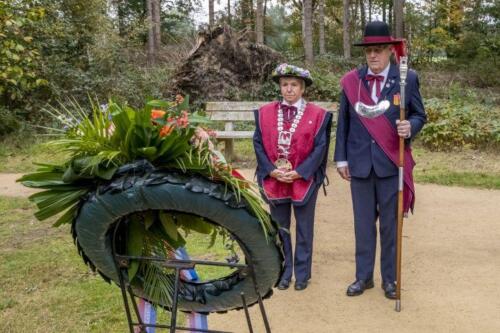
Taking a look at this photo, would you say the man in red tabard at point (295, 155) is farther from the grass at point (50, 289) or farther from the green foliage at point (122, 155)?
the green foliage at point (122, 155)

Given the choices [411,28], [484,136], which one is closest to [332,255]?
[484,136]

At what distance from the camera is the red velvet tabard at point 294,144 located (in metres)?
4.04

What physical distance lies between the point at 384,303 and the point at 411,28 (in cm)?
2163

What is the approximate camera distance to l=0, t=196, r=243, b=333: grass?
362 cm

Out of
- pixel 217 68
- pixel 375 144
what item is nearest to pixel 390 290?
pixel 375 144

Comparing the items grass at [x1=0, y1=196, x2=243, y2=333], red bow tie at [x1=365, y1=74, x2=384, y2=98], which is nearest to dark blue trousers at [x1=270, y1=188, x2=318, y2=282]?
grass at [x1=0, y1=196, x2=243, y2=333]

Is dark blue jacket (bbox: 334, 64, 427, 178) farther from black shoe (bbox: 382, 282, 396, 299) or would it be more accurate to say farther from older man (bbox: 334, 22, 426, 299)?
black shoe (bbox: 382, 282, 396, 299)

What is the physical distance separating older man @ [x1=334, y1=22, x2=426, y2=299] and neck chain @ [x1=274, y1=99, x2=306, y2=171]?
31 cm

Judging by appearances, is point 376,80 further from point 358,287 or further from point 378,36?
point 358,287

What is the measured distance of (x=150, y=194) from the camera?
192cm

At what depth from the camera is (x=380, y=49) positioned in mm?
3730

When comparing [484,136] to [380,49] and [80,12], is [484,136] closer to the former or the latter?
[380,49]

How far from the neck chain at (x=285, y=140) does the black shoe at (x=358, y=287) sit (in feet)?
3.15

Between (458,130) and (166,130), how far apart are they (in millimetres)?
8099
